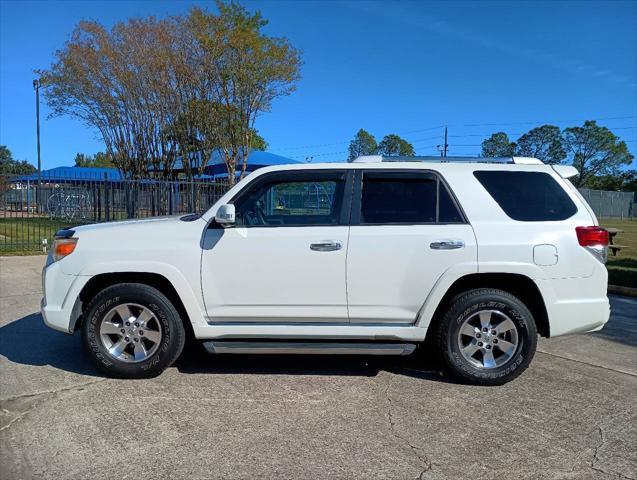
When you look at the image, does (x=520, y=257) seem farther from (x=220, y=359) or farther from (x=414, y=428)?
(x=220, y=359)

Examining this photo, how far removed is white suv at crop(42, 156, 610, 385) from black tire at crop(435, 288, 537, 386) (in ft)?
0.03

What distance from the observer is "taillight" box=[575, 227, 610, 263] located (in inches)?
167

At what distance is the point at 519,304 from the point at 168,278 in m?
3.04

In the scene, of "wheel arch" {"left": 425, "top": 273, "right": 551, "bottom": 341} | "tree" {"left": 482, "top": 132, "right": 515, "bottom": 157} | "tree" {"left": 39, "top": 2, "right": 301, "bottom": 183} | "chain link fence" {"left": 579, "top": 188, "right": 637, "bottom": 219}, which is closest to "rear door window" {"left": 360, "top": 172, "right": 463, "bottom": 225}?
"wheel arch" {"left": 425, "top": 273, "right": 551, "bottom": 341}

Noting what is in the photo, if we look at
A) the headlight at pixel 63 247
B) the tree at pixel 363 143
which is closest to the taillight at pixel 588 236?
the headlight at pixel 63 247

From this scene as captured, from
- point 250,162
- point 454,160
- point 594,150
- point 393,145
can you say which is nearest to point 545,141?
point 594,150

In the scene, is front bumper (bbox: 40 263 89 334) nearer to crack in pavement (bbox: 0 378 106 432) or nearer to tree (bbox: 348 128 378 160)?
crack in pavement (bbox: 0 378 106 432)

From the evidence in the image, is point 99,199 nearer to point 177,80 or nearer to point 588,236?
point 177,80

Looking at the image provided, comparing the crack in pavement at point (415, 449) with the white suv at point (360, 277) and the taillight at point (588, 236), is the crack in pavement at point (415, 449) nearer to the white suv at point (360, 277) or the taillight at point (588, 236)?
the white suv at point (360, 277)

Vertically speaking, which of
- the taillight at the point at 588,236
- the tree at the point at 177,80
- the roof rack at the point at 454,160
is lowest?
the taillight at the point at 588,236

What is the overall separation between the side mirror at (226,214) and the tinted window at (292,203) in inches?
8.4

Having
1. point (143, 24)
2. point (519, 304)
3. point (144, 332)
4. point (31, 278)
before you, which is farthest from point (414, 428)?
point (143, 24)

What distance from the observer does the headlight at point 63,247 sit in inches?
172

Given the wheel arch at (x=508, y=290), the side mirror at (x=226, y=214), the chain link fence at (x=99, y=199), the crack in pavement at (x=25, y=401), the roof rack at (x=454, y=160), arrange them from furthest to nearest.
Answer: the chain link fence at (x=99, y=199), the roof rack at (x=454, y=160), the wheel arch at (x=508, y=290), the side mirror at (x=226, y=214), the crack in pavement at (x=25, y=401)
